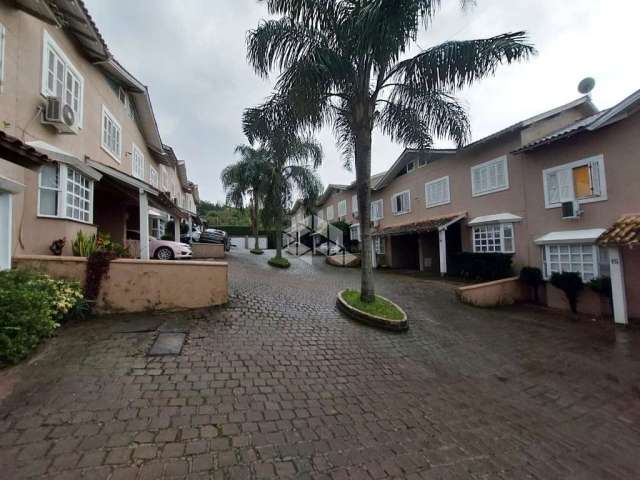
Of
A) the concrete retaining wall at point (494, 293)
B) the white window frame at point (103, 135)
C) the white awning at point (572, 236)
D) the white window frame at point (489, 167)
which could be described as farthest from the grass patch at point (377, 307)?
the white window frame at point (103, 135)

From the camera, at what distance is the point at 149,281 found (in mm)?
6504

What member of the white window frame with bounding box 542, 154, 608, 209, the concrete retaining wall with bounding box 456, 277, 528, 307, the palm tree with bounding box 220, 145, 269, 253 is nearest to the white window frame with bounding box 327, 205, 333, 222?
the palm tree with bounding box 220, 145, 269, 253

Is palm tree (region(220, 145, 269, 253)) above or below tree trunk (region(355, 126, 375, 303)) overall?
above

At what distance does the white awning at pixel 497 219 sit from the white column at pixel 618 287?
12.6ft

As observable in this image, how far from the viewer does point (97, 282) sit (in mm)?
6090

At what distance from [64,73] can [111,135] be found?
3.32 m

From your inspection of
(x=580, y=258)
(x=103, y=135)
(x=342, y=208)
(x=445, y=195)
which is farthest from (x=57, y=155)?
(x=342, y=208)

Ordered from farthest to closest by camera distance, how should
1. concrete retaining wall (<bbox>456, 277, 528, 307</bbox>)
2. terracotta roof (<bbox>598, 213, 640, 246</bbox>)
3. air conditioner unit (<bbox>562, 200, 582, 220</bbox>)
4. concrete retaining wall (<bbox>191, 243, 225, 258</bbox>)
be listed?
concrete retaining wall (<bbox>191, 243, 225, 258</bbox>)
concrete retaining wall (<bbox>456, 277, 528, 307</bbox>)
air conditioner unit (<bbox>562, 200, 582, 220</bbox>)
terracotta roof (<bbox>598, 213, 640, 246</bbox>)

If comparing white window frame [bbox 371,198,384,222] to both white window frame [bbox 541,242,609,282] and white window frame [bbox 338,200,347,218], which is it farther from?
white window frame [bbox 541,242,609,282]

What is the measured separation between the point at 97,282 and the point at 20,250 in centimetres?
162

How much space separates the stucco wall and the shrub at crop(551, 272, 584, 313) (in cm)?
1152

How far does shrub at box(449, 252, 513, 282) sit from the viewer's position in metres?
12.6

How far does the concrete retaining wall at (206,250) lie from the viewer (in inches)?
713

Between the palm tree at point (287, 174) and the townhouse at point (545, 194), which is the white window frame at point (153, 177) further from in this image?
the townhouse at point (545, 194)
